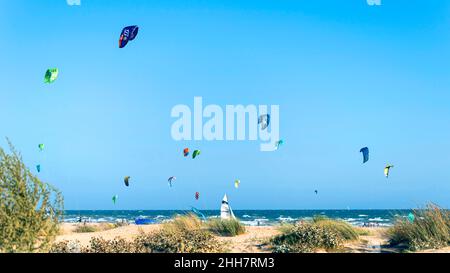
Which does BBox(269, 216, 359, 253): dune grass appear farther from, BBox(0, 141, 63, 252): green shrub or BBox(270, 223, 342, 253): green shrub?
BBox(0, 141, 63, 252): green shrub

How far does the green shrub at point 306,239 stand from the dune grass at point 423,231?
2.03m

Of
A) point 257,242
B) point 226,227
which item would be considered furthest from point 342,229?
point 226,227

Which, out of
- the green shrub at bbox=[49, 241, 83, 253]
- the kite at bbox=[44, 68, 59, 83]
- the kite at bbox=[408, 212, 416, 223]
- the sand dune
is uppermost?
the kite at bbox=[44, 68, 59, 83]

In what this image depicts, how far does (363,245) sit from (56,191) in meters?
9.96

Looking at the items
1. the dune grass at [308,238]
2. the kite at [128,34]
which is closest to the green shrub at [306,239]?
the dune grass at [308,238]

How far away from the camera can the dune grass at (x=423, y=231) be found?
14516mm

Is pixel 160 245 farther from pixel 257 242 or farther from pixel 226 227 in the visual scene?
pixel 226 227

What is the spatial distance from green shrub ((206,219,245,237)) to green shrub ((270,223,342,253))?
2.55m

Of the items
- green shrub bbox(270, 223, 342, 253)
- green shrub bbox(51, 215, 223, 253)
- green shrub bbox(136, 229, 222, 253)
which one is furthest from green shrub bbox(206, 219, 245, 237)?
green shrub bbox(136, 229, 222, 253)

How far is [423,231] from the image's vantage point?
14.9 metres

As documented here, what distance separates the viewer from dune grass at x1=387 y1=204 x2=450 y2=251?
47.6ft

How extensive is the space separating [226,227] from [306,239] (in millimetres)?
3835
